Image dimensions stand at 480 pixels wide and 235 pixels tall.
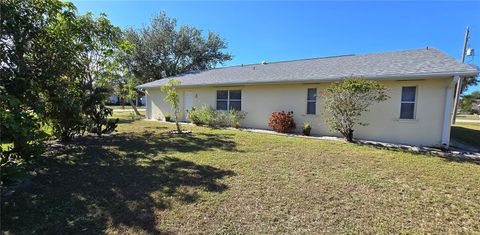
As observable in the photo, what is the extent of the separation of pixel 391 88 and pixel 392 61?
2.20 m

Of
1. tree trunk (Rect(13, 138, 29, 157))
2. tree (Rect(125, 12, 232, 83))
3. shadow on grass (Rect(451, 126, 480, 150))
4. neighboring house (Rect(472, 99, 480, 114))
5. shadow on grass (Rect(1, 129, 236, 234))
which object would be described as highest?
tree (Rect(125, 12, 232, 83))

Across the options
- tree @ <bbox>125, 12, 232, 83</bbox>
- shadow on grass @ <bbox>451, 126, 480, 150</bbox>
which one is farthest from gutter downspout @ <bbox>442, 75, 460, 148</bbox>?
tree @ <bbox>125, 12, 232, 83</bbox>

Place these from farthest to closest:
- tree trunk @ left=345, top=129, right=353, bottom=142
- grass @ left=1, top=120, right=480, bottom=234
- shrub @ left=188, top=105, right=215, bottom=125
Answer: shrub @ left=188, top=105, right=215, bottom=125 → tree trunk @ left=345, top=129, right=353, bottom=142 → grass @ left=1, top=120, right=480, bottom=234

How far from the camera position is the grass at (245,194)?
329 cm

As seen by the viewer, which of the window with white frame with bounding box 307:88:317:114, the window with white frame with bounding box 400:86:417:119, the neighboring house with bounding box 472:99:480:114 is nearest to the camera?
the window with white frame with bounding box 400:86:417:119

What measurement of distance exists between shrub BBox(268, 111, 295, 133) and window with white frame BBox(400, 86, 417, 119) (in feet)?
14.2

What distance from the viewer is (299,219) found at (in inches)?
135

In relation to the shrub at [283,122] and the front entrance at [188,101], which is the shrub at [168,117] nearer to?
the front entrance at [188,101]

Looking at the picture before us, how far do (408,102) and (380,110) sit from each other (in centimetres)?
94

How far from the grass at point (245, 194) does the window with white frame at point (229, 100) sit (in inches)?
258

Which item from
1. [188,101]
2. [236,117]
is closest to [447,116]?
[236,117]

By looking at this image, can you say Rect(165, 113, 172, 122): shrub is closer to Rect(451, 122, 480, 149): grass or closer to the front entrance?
the front entrance

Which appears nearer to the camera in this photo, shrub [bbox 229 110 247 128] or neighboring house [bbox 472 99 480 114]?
shrub [bbox 229 110 247 128]

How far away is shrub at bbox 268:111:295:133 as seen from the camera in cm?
1091
